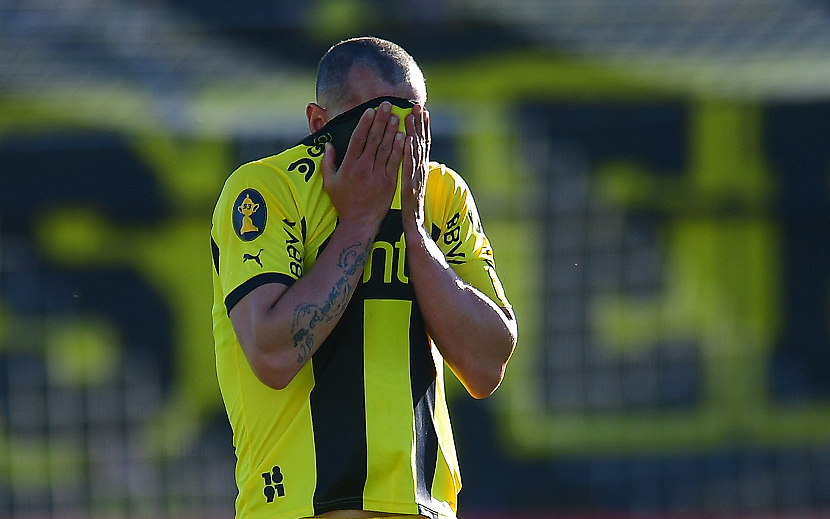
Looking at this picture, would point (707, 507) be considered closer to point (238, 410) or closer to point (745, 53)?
point (745, 53)

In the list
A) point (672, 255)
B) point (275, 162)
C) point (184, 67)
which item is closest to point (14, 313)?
point (184, 67)

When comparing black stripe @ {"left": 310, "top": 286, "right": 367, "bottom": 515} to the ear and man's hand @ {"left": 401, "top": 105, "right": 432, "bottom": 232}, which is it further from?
the ear

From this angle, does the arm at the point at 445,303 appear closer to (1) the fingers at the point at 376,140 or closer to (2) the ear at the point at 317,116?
(1) the fingers at the point at 376,140

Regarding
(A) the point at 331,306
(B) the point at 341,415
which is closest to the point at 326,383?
(B) the point at 341,415

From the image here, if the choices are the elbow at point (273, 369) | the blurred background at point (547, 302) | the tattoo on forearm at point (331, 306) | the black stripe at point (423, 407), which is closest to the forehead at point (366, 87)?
the tattoo on forearm at point (331, 306)

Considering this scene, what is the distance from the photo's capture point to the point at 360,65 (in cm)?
216

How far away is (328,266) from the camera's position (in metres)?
2.02

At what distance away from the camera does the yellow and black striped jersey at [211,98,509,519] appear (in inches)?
78.9

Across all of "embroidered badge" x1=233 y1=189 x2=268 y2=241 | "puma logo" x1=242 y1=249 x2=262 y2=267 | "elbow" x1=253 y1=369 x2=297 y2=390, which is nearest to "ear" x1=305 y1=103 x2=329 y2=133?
"embroidered badge" x1=233 y1=189 x2=268 y2=241

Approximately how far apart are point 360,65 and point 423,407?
731mm

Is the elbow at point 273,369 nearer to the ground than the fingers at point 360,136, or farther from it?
nearer to the ground

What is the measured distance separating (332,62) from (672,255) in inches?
172

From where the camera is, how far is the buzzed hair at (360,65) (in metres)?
2.16

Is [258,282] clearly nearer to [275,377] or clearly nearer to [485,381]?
[275,377]
